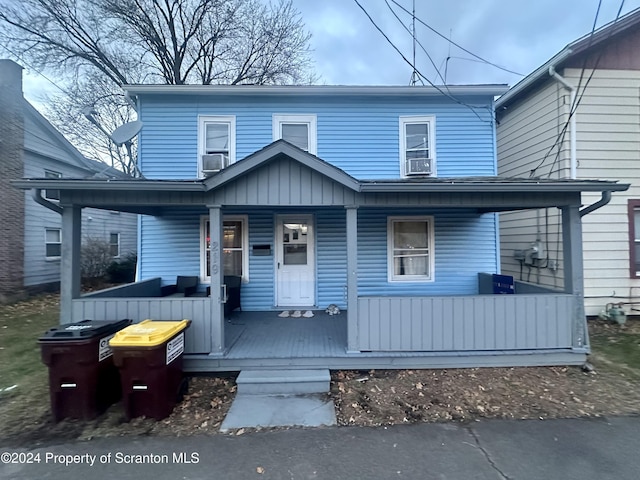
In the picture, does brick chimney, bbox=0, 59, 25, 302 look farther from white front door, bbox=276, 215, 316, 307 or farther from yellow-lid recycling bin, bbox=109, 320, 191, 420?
yellow-lid recycling bin, bbox=109, 320, 191, 420

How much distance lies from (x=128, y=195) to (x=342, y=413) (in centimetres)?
422

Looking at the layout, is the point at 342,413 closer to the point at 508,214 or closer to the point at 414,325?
the point at 414,325

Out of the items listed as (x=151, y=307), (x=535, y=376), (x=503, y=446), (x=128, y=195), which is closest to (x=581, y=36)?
(x=535, y=376)

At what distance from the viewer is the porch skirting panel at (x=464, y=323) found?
15.3ft

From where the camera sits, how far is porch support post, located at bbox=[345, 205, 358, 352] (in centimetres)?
462

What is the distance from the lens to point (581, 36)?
22.5 ft

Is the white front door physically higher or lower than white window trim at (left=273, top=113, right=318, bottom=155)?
lower

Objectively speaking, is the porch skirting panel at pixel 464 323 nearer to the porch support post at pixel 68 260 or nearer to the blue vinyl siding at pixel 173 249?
the porch support post at pixel 68 260

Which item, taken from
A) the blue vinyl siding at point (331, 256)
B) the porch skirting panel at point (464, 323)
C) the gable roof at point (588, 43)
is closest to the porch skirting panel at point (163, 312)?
the porch skirting panel at point (464, 323)

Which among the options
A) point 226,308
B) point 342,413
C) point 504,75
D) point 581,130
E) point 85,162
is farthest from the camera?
point 85,162

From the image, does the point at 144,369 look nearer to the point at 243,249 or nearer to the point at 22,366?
the point at 22,366

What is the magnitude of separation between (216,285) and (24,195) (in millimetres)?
10475

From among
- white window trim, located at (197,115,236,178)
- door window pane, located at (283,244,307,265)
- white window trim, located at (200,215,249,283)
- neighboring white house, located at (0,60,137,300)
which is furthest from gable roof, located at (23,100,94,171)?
door window pane, located at (283,244,307,265)

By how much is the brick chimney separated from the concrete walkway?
31.2 ft
